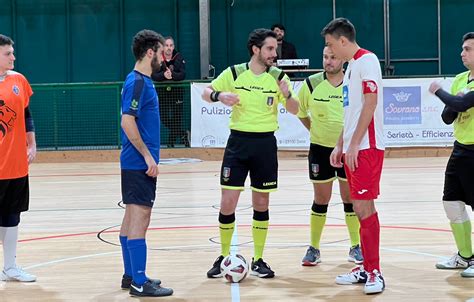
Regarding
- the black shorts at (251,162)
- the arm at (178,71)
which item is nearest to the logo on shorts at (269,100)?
the black shorts at (251,162)

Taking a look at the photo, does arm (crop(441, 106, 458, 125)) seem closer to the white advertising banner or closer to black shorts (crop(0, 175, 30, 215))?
black shorts (crop(0, 175, 30, 215))

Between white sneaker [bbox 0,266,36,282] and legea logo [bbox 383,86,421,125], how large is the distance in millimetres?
11675

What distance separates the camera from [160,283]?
6.41m

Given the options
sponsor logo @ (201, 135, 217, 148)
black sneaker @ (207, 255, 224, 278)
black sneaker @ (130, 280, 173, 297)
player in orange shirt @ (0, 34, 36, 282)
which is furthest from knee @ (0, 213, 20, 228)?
sponsor logo @ (201, 135, 217, 148)

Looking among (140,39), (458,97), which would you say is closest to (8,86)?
(140,39)

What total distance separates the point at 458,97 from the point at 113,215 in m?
5.50

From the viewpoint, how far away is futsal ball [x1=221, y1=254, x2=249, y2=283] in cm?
654

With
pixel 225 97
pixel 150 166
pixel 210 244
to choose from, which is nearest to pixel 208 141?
pixel 210 244

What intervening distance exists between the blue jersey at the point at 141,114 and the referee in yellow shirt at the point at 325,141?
1.86 m

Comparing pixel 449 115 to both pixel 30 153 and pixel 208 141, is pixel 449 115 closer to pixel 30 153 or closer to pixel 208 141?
pixel 30 153

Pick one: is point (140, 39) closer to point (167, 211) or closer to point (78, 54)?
point (167, 211)

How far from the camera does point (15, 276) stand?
22.0ft

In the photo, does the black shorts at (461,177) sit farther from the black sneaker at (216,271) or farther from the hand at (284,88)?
the black sneaker at (216,271)

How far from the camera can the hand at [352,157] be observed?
6.04 meters
